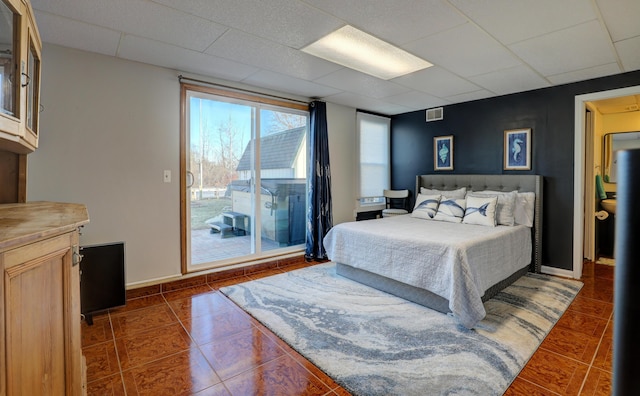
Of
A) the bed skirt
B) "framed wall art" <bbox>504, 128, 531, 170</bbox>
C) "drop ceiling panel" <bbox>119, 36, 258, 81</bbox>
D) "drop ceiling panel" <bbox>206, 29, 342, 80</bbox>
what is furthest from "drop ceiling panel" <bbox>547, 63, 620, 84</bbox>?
"drop ceiling panel" <bbox>119, 36, 258, 81</bbox>

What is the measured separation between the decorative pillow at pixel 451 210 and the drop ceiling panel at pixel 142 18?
317 cm

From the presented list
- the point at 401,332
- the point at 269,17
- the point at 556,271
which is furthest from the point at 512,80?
the point at 401,332

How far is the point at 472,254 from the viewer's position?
2.59 meters

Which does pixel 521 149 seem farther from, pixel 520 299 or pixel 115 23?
pixel 115 23

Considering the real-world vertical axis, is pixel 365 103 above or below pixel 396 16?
above

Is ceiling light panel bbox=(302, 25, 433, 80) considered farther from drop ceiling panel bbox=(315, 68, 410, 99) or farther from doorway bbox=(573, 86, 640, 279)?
doorway bbox=(573, 86, 640, 279)

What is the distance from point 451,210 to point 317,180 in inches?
70.8

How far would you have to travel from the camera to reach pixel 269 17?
220 centimetres

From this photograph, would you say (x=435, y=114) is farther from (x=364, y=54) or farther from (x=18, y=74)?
(x=18, y=74)

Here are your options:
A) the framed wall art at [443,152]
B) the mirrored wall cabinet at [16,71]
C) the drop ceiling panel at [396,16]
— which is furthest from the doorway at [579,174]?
the mirrored wall cabinet at [16,71]

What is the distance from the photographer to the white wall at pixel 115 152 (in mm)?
2639

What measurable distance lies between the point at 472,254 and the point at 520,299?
887mm

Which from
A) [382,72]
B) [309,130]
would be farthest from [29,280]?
[309,130]

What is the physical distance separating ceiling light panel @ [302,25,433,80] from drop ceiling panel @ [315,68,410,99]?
0.13 meters
